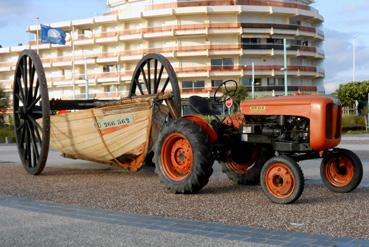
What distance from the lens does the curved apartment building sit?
76000 millimetres

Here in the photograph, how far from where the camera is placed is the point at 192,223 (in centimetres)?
671

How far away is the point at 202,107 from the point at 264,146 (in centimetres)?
123

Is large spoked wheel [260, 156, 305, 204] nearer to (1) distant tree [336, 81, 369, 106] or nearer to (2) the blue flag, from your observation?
(2) the blue flag

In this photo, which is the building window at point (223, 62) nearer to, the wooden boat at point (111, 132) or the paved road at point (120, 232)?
the wooden boat at point (111, 132)

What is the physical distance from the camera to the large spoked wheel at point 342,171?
8766mm

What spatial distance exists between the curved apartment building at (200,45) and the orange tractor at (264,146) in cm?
6417

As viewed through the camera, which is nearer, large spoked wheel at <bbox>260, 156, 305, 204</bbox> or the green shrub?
large spoked wheel at <bbox>260, 156, 305, 204</bbox>

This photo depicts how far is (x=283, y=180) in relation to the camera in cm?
802

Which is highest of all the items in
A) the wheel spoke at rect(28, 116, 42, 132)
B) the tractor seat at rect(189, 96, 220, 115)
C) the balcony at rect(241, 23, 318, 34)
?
the balcony at rect(241, 23, 318, 34)

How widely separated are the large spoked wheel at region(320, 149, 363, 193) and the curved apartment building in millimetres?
64752

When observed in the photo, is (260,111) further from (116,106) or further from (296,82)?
(296,82)

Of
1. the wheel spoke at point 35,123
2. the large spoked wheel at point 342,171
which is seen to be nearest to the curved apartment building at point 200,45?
the wheel spoke at point 35,123

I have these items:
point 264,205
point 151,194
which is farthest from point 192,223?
point 151,194

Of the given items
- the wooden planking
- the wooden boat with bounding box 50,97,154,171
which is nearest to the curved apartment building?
the wooden planking
